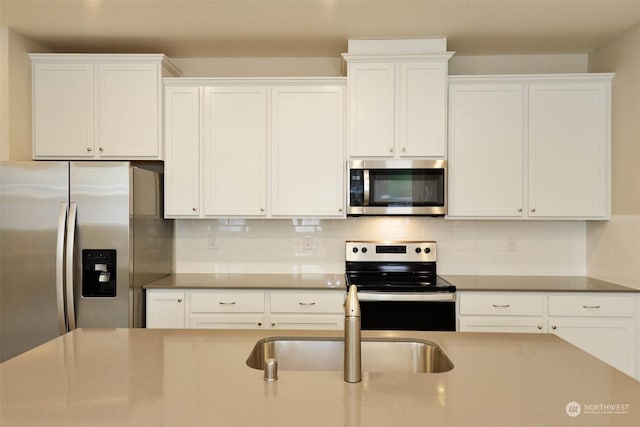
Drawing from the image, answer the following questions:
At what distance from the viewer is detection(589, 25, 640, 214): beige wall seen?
304 cm

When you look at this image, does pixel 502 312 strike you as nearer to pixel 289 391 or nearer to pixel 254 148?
pixel 254 148

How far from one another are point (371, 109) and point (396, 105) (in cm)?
17

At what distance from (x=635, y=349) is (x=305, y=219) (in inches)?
94.1

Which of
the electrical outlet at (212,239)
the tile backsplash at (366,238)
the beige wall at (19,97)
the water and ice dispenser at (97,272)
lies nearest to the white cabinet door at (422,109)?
the tile backsplash at (366,238)

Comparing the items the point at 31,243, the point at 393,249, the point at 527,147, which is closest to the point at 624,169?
the point at 527,147

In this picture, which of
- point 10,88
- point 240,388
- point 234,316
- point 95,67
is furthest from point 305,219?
point 240,388

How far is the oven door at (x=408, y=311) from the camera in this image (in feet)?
9.84

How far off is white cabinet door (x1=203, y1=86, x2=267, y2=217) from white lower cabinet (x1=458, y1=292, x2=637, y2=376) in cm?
167

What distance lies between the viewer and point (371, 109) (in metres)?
3.28

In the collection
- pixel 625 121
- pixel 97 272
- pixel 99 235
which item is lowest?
pixel 97 272

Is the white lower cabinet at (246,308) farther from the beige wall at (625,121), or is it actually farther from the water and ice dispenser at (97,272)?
the beige wall at (625,121)

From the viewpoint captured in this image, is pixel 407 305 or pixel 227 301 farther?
pixel 227 301

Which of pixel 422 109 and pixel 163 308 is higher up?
pixel 422 109

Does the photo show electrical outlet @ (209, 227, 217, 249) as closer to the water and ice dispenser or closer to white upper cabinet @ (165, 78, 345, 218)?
white upper cabinet @ (165, 78, 345, 218)
